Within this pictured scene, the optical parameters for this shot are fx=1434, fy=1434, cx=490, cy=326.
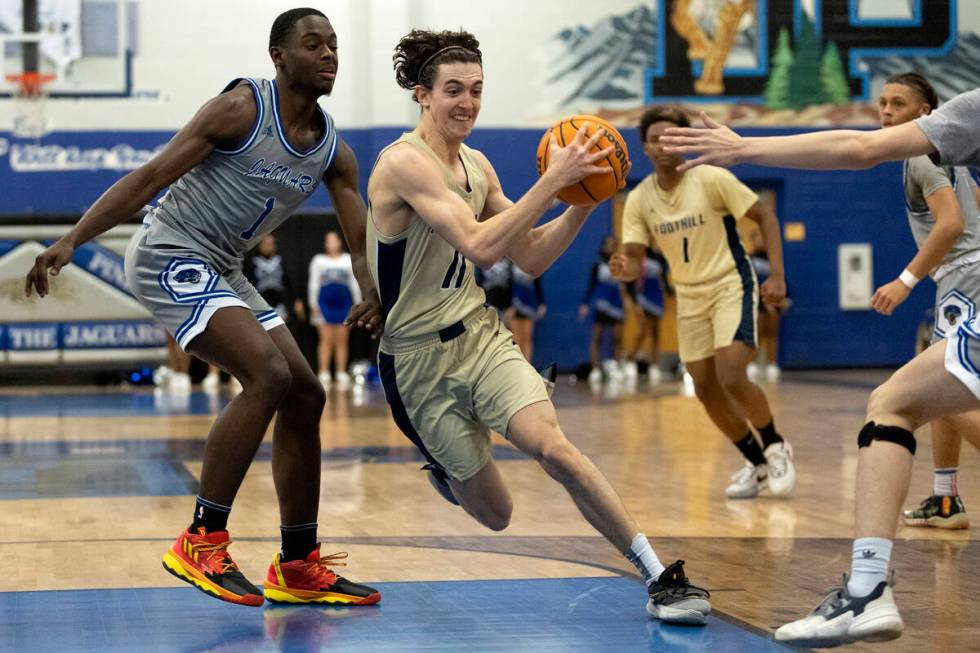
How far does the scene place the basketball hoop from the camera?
17.8 metres

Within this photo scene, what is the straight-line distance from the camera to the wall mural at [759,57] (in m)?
19.3

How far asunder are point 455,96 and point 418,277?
60 cm

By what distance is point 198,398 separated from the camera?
596 inches

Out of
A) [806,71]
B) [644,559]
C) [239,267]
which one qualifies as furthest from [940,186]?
[806,71]

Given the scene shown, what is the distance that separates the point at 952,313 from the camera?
20.6 ft

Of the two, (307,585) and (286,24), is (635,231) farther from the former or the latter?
(307,585)

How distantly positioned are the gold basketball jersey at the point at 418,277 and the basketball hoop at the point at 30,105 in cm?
1431

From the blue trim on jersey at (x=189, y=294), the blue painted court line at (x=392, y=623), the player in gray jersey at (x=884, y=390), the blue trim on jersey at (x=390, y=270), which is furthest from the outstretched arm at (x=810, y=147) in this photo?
the blue trim on jersey at (x=189, y=294)

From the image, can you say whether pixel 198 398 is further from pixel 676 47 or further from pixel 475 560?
pixel 475 560

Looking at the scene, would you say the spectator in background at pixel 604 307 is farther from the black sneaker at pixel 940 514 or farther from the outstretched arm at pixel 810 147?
the outstretched arm at pixel 810 147

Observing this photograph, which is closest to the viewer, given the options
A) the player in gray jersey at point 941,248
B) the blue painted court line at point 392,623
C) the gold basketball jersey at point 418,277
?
the blue painted court line at point 392,623

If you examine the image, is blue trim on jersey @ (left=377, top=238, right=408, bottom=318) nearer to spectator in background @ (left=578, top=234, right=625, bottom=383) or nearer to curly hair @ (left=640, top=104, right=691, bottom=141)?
curly hair @ (left=640, top=104, right=691, bottom=141)

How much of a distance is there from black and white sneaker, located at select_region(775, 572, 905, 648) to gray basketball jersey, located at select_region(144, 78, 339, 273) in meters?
2.22

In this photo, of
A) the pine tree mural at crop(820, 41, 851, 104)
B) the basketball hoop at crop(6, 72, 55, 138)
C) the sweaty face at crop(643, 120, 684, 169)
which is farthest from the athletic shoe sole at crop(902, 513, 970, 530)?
the basketball hoop at crop(6, 72, 55, 138)
